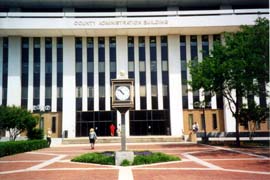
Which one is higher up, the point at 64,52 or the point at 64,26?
the point at 64,26

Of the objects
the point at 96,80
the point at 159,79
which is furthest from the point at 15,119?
the point at 159,79

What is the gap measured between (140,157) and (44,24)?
101 ft

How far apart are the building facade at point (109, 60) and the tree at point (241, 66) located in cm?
1532

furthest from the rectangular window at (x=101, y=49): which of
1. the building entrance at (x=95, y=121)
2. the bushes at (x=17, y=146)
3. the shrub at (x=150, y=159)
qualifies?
the shrub at (x=150, y=159)

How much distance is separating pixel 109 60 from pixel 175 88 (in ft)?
31.5

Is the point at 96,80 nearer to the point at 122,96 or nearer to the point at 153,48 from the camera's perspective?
the point at 153,48

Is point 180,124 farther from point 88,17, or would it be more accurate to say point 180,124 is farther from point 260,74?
point 260,74

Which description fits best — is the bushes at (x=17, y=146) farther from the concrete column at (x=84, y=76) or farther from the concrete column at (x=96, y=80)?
the concrete column at (x=96, y=80)

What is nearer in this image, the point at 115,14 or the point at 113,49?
the point at 115,14

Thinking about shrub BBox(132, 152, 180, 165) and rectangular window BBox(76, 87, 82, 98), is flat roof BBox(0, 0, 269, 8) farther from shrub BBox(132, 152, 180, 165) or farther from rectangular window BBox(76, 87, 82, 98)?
shrub BBox(132, 152, 180, 165)

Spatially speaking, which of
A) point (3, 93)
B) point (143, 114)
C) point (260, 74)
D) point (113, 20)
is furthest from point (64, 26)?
point (260, 74)

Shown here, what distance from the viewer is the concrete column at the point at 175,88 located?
4331cm

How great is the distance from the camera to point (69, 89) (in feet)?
143

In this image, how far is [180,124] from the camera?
43.3 metres
